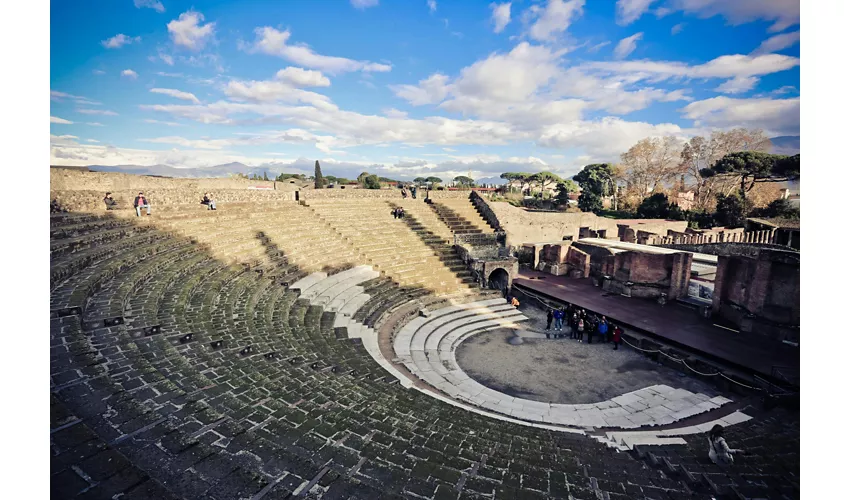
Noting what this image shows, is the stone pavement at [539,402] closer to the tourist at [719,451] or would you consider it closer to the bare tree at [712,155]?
the tourist at [719,451]

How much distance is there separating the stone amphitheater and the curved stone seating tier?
28 mm

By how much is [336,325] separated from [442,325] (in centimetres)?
439

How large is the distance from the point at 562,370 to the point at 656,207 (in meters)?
34.5

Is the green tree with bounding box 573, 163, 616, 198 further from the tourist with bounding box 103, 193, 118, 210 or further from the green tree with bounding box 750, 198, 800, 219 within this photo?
the tourist with bounding box 103, 193, 118, 210

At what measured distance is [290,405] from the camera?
16.5ft

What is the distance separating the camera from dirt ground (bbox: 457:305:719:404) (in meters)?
9.56

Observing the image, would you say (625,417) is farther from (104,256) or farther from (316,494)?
(104,256)

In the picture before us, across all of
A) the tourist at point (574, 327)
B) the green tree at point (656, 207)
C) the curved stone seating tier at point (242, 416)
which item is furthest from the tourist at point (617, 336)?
the green tree at point (656, 207)

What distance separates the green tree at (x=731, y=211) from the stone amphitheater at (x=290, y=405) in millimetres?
32377

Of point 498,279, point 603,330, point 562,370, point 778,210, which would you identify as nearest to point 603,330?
point 603,330

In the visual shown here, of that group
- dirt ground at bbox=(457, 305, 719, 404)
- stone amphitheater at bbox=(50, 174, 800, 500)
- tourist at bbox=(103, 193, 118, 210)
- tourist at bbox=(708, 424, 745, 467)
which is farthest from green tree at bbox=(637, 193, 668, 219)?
tourist at bbox=(103, 193, 118, 210)

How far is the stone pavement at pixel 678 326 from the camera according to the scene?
1029 centimetres

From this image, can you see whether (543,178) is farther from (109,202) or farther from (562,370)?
(109,202)
